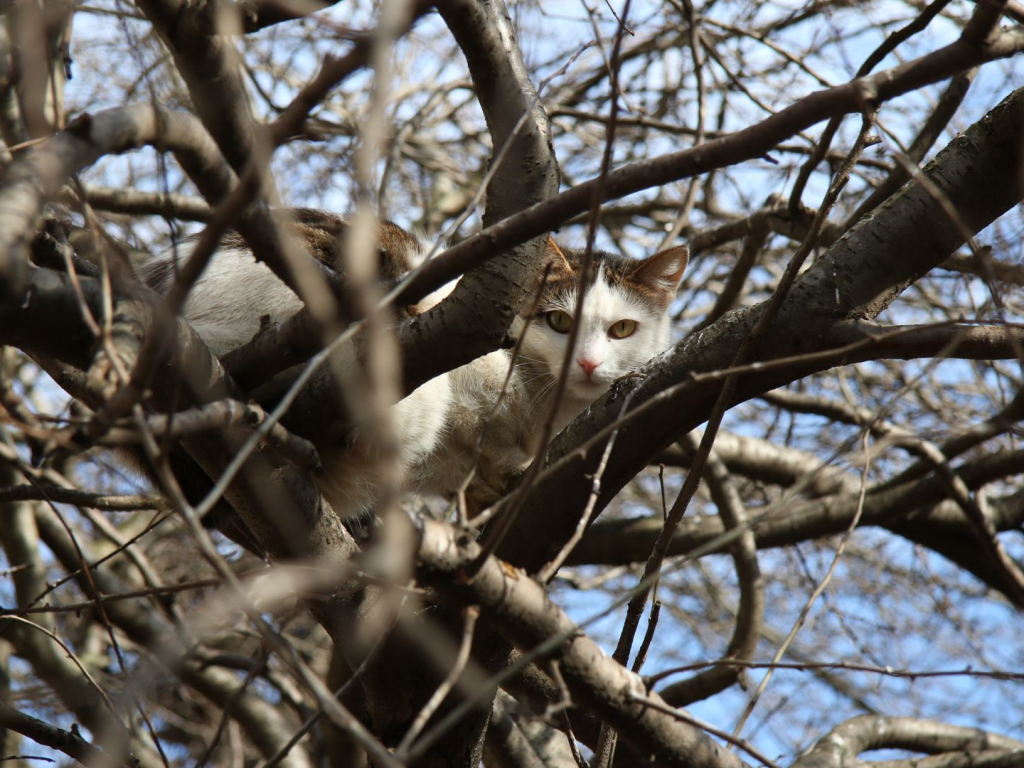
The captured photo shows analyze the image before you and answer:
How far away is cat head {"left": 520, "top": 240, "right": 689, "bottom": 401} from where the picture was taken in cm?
371

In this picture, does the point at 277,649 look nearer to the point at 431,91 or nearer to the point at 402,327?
the point at 402,327

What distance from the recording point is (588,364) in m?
3.60

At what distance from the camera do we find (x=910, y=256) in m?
2.12

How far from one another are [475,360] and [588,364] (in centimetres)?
70

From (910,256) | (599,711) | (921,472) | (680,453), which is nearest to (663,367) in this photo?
(910,256)

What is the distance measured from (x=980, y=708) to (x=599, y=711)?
14.3ft

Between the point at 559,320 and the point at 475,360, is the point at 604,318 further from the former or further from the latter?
the point at 475,360

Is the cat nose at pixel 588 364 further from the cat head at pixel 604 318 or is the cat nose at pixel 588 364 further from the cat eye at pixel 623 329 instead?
the cat eye at pixel 623 329

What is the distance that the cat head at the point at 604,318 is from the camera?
3709 millimetres

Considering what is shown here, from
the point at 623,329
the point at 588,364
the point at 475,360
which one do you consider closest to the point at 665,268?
the point at 623,329

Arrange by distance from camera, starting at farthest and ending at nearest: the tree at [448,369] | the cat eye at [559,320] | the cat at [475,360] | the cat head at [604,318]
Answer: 1. the cat eye at [559,320]
2. the cat head at [604,318]
3. the cat at [475,360]
4. the tree at [448,369]

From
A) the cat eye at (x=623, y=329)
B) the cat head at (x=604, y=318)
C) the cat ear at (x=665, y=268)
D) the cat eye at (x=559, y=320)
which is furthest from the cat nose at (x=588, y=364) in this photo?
the cat ear at (x=665, y=268)

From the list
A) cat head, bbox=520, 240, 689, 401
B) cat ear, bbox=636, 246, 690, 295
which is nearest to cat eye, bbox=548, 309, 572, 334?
cat head, bbox=520, 240, 689, 401

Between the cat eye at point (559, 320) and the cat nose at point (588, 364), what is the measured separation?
0.28 meters
